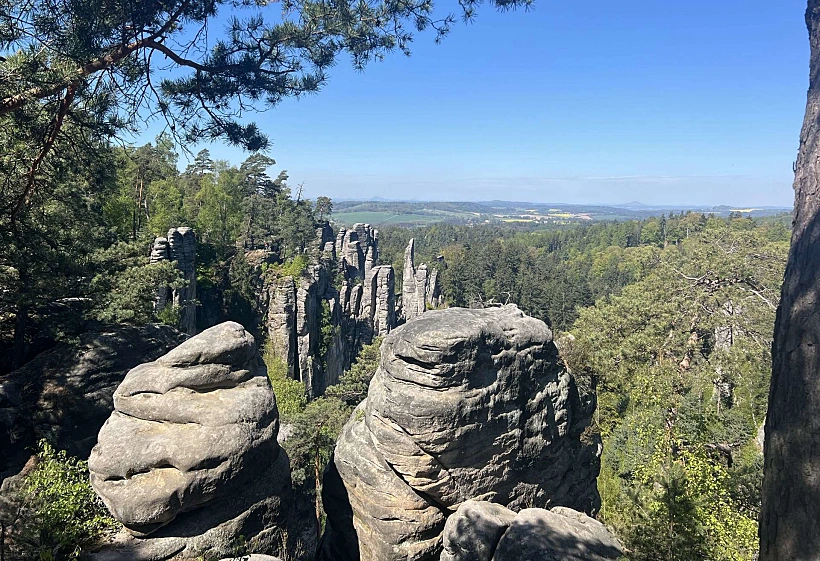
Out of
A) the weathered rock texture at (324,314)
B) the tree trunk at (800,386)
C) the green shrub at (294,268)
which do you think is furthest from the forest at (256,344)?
the green shrub at (294,268)

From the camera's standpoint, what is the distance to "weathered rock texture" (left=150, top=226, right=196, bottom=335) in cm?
1955

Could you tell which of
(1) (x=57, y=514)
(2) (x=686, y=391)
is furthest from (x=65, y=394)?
(2) (x=686, y=391)

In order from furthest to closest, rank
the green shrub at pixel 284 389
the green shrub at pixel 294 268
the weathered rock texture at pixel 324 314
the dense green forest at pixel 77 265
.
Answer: the green shrub at pixel 294 268 → the weathered rock texture at pixel 324 314 → the green shrub at pixel 284 389 → the dense green forest at pixel 77 265

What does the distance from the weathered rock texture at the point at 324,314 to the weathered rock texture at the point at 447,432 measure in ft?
57.4

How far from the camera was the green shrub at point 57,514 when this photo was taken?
242 inches

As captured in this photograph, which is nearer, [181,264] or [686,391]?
[686,391]

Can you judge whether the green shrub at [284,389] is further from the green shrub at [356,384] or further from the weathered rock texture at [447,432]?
the weathered rock texture at [447,432]

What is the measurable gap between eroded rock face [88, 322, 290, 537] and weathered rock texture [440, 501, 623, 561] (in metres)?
3.48

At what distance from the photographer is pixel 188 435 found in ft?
24.7

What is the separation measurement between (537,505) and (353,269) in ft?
124

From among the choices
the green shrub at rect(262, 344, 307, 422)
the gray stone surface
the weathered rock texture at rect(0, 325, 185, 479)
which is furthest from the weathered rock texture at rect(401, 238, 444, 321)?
the gray stone surface

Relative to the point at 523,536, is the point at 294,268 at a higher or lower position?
higher

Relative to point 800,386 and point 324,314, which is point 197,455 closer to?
point 800,386

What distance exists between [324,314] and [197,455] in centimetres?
2362
